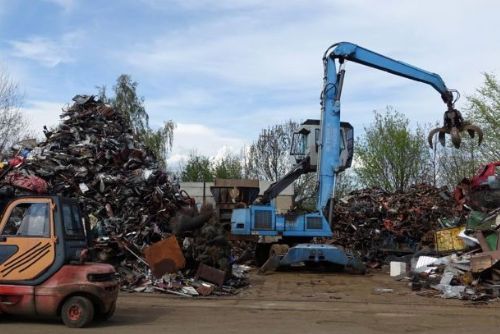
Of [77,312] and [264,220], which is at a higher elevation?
[264,220]

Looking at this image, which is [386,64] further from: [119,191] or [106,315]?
[106,315]

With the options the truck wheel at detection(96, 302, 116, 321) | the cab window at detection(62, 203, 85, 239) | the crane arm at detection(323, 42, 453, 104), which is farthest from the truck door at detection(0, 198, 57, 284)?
the crane arm at detection(323, 42, 453, 104)

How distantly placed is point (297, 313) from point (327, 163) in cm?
909

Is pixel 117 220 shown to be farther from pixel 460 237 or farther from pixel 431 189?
pixel 431 189

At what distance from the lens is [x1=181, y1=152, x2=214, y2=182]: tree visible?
201ft

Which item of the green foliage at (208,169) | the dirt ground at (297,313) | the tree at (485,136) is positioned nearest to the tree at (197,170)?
the green foliage at (208,169)

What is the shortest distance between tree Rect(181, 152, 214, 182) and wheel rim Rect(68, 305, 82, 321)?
50.8 metres

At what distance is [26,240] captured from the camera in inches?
385

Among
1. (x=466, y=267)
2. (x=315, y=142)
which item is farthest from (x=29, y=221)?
(x=315, y=142)

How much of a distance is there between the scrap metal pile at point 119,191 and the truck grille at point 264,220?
2471 millimetres

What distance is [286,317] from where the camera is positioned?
453 inches

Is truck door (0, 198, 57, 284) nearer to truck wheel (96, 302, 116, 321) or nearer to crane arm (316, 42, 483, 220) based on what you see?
truck wheel (96, 302, 116, 321)

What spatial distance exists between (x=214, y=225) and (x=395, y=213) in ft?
34.5

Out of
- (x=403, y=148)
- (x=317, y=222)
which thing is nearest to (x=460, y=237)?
(x=317, y=222)
